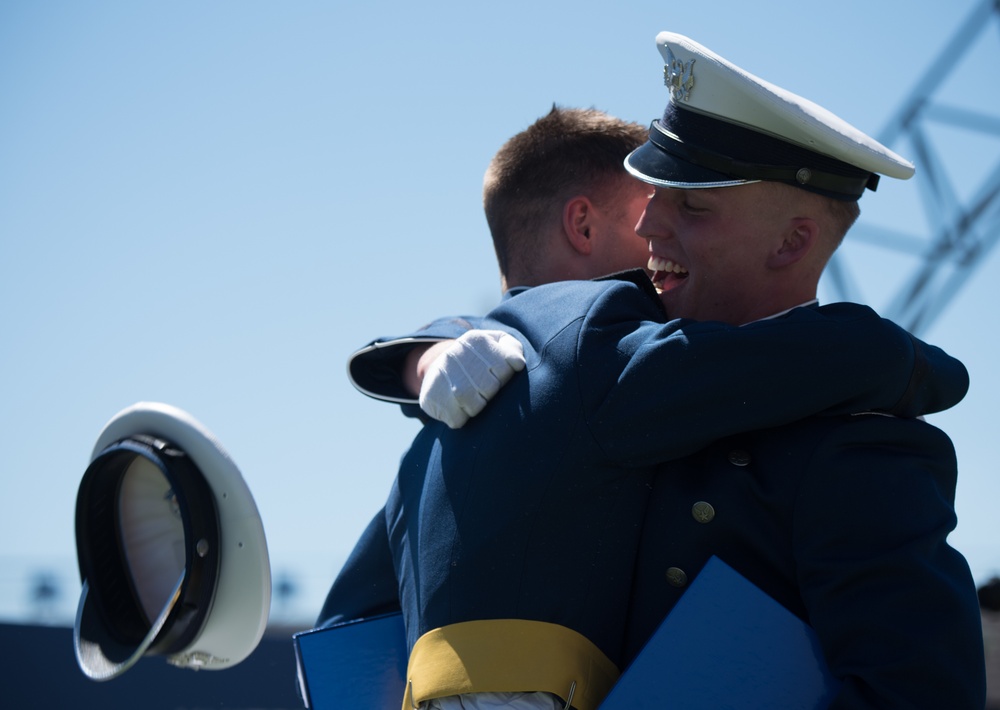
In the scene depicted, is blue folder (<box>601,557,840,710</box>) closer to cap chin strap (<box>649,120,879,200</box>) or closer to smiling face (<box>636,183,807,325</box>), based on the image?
smiling face (<box>636,183,807,325</box>)

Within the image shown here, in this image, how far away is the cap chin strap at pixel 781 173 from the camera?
2.38m

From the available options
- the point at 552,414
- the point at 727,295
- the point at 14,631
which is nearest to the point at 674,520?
the point at 552,414

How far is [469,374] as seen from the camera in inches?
87.9

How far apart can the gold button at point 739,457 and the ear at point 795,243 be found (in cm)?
43

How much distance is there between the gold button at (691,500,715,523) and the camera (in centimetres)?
216

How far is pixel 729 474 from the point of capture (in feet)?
7.14

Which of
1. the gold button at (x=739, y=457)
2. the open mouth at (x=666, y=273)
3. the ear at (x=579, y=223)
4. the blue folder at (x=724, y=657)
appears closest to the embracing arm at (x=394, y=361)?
the open mouth at (x=666, y=273)

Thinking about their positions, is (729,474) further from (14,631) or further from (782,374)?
(14,631)

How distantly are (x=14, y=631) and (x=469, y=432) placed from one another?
6949 mm

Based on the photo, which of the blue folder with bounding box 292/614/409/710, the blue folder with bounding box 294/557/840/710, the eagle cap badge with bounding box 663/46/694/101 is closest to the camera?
the blue folder with bounding box 294/557/840/710

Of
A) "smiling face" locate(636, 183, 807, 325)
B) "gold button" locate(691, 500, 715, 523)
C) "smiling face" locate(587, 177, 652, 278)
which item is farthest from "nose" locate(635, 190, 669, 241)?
"gold button" locate(691, 500, 715, 523)

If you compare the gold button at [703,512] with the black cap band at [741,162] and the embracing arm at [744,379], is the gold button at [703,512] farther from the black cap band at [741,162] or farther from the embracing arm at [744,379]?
the black cap band at [741,162]

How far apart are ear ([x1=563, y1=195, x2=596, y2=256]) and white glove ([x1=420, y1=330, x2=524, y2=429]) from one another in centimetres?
74

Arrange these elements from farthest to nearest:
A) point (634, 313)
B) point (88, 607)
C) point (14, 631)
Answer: point (14, 631) → point (88, 607) → point (634, 313)
